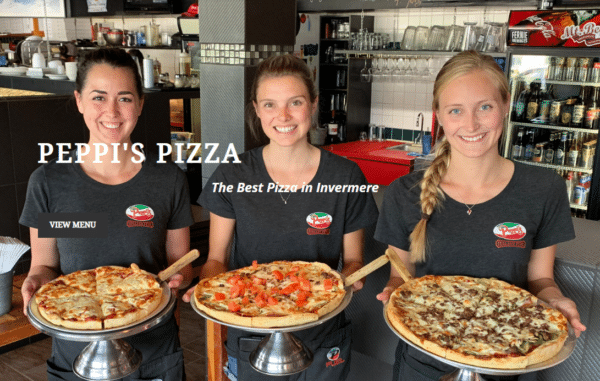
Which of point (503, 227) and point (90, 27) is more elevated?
point (90, 27)

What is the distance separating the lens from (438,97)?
1686 mm

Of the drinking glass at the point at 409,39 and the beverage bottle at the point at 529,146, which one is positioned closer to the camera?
the beverage bottle at the point at 529,146

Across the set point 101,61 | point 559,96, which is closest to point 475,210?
point 101,61

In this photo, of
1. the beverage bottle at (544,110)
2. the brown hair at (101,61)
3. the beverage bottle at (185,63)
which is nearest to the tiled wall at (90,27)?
the beverage bottle at (185,63)

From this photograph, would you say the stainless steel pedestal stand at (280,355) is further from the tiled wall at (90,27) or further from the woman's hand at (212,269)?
the tiled wall at (90,27)

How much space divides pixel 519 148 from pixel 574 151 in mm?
470

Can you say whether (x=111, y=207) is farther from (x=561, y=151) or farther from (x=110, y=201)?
(x=561, y=151)

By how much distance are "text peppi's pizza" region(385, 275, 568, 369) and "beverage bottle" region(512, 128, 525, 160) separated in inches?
153

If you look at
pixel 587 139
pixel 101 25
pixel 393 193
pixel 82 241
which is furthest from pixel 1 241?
pixel 101 25

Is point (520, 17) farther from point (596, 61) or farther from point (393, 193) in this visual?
point (393, 193)

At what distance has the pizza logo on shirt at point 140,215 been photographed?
5.79ft

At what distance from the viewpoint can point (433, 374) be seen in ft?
5.33

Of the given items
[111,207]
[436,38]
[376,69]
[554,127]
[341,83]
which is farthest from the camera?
[341,83]

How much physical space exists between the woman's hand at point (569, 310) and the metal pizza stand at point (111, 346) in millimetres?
1057
